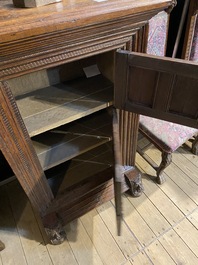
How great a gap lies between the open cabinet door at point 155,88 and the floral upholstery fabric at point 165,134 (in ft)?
1.42

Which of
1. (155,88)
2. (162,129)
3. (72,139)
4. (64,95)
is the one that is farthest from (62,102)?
(162,129)

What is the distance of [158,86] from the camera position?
0.69m

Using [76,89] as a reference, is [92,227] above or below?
below

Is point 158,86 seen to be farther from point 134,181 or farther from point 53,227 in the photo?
point 53,227

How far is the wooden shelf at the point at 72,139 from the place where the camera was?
0.94 meters

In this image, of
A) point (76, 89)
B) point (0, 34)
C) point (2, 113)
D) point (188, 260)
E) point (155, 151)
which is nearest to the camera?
point (0, 34)

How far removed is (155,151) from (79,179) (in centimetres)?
74

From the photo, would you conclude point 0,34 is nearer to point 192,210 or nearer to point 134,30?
point 134,30

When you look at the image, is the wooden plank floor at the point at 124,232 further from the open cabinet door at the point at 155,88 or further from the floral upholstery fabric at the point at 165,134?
the open cabinet door at the point at 155,88

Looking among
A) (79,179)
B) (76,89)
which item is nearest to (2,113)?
(76,89)

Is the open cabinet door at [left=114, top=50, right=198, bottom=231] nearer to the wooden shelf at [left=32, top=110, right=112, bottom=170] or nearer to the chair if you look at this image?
the wooden shelf at [left=32, top=110, right=112, bottom=170]

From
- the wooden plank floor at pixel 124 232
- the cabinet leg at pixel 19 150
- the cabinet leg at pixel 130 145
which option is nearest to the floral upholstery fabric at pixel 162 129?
the cabinet leg at pixel 130 145

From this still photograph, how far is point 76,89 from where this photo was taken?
92cm

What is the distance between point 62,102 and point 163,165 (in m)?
0.77
